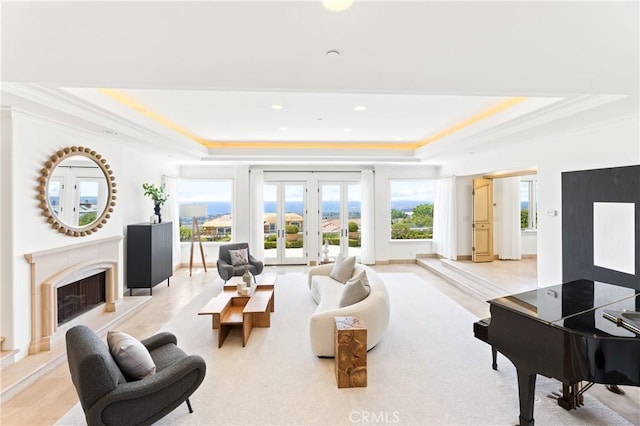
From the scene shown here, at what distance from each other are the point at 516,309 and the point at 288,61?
2443 mm

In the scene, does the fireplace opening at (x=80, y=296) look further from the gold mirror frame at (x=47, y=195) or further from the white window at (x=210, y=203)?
the white window at (x=210, y=203)

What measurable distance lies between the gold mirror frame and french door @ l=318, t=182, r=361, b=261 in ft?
15.1

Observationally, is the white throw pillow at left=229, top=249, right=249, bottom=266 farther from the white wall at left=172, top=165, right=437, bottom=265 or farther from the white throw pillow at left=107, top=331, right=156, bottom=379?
the white throw pillow at left=107, top=331, right=156, bottom=379

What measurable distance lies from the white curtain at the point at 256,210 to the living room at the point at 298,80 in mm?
1892

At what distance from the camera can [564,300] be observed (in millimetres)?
2609

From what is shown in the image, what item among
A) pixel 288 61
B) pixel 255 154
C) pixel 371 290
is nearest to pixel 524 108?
pixel 371 290

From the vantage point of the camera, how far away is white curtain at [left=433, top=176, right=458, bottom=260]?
7305 millimetres

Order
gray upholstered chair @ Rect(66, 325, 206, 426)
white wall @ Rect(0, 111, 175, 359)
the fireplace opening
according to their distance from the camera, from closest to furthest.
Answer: gray upholstered chair @ Rect(66, 325, 206, 426)
white wall @ Rect(0, 111, 175, 359)
the fireplace opening

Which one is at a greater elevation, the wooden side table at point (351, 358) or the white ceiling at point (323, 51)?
the white ceiling at point (323, 51)

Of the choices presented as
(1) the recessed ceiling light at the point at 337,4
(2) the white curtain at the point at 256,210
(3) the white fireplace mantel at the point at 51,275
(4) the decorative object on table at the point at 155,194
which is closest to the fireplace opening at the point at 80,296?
(3) the white fireplace mantel at the point at 51,275

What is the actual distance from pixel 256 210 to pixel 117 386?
5689 mm

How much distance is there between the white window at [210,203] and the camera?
773 centimetres

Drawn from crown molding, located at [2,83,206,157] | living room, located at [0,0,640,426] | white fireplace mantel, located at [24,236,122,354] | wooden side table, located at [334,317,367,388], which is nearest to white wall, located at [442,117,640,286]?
living room, located at [0,0,640,426]

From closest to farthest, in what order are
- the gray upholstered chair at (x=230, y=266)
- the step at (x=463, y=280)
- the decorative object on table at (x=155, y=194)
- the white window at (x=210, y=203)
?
the step at (x=463, y=280)
the gray upholstered chair at (x=230, y=266)
the decorative object on table at (x=155, y=194)
the white window at (x=210, y=203)
